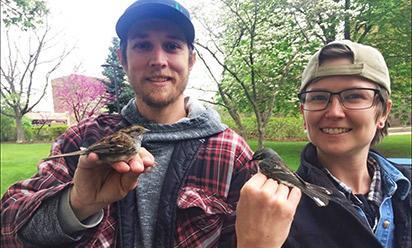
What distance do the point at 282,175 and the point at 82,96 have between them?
0.96 metres

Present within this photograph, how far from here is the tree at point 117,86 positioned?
51.6 inches

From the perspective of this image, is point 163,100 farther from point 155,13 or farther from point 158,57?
point 155,13

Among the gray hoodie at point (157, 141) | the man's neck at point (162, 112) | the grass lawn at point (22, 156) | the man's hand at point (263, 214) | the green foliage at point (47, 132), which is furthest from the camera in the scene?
the grass lawn at point (22, 156)

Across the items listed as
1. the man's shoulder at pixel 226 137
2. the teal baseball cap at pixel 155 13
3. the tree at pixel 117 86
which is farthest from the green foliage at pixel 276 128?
the teal baseball cap at pixel 155 13

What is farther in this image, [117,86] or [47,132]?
[47,132]

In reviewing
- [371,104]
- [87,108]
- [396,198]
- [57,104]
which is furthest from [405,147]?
[57,104]

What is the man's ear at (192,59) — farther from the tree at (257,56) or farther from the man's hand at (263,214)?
the man's hand at (263,214)

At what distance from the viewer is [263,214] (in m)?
0.75

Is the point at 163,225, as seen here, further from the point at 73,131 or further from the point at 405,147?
the point at 405,147

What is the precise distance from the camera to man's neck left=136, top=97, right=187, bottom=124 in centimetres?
111

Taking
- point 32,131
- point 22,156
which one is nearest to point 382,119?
point 32,131

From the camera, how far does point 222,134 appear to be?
3.70ft

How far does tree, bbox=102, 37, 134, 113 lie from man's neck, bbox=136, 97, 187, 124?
156mm

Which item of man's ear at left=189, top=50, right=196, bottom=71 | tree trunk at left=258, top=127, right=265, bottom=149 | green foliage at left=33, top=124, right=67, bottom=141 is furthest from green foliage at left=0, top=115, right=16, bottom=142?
tree trunk at left=258, top=127, right=265, bottom=149
